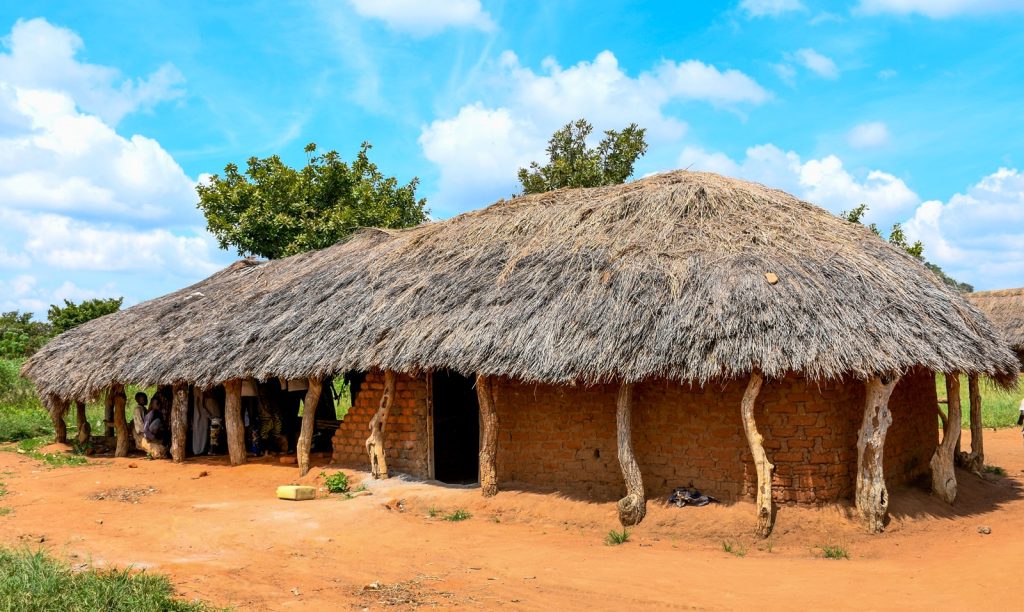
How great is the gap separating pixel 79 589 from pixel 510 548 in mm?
3779

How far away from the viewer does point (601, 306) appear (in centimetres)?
880

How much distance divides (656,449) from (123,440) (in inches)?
384

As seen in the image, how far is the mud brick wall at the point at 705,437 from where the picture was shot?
26.3 ft

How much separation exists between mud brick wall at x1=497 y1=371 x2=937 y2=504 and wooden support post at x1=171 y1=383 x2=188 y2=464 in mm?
5974

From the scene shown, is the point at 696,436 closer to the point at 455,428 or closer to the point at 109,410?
the point at 455,428

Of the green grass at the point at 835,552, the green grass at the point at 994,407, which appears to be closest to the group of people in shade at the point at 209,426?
the green grass at the point at 835,552

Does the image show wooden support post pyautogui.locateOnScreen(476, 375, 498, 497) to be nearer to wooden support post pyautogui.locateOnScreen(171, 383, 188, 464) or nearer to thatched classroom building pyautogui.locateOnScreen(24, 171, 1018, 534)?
thatched classroom building pyautogui.locateOnScreen(24, 171, 1018, 534)

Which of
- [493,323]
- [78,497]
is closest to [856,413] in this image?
[493,323]

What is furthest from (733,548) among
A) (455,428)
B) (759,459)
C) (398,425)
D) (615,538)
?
(455,428)

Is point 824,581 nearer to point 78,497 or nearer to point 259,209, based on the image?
point 78,497

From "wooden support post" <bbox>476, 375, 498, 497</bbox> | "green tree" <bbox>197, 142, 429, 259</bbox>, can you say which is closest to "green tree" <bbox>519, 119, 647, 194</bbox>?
"green tree" <bbox>197, 142, 429, 259</bbox>

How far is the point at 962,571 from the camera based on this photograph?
21.8 feet

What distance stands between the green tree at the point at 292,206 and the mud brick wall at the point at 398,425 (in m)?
10.3

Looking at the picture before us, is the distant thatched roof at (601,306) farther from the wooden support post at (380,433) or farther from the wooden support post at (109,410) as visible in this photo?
the wooden support post at (109,410)
